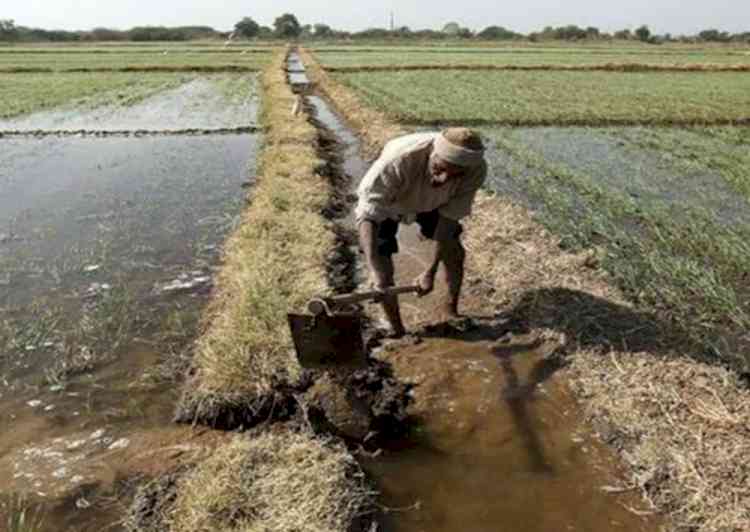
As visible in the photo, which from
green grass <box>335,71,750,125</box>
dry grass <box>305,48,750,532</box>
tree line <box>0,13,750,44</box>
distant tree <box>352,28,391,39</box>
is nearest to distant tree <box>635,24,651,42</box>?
tree line <box>0,13,750,44</box>

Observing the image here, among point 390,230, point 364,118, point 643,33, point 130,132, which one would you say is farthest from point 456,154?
point 643,33

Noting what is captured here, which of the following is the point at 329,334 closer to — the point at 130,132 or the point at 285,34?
the point at 130,132

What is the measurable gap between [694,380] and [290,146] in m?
7.42

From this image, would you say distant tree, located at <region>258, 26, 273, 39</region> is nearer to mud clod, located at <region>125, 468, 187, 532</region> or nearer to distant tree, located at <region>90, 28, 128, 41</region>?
distant tree, located at <region>90, 28, 128, 41</region>

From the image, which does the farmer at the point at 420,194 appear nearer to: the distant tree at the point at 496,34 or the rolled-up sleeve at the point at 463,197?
the rolled-up sleeve at the point at 463,197

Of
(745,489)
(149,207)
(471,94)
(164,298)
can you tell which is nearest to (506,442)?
(745,489)

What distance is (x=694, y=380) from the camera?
356 centimetres

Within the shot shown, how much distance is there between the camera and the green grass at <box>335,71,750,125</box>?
1384cm

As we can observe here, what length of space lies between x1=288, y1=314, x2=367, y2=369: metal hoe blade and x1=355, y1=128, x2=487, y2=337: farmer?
599 millimetres

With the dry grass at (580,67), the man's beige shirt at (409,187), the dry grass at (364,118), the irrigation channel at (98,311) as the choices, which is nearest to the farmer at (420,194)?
the man's beige shirt at (409,187)

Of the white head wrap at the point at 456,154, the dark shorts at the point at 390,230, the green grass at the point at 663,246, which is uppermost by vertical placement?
the white head wrap at the point at 456,154

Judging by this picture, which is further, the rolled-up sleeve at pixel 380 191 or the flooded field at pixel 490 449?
the rolled-up sleeve at pixel 380 191

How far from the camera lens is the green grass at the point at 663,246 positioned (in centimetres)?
440

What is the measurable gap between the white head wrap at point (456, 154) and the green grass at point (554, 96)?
31.8 ft
